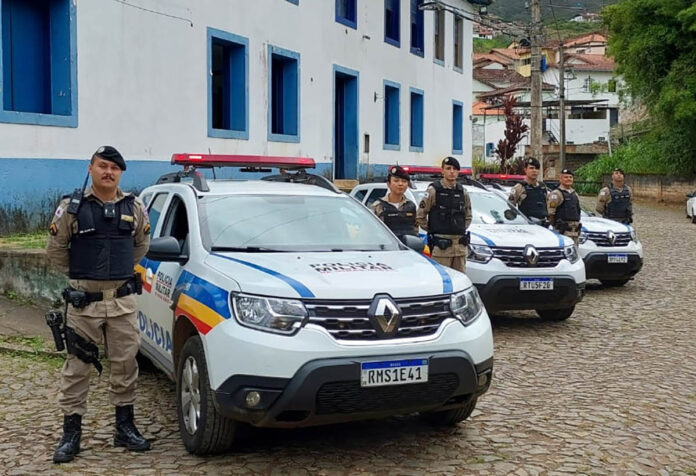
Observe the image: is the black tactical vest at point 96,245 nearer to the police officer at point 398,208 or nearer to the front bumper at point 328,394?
the front bumper at point 328,394

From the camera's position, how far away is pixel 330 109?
64.8 feet

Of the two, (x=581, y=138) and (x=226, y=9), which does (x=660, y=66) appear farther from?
(x=581, y=138)

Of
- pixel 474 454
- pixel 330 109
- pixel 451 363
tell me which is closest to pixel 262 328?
pixel 451 363

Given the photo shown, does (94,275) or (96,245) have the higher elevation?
(96,245)

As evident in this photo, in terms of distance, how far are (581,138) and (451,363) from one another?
213 ft

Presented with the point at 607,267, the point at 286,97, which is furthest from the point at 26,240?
the point at 286,97

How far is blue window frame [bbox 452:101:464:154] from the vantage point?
28766 millimetres

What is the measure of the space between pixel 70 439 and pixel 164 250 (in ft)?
4.20

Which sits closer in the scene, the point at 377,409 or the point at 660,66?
the point at 377,409

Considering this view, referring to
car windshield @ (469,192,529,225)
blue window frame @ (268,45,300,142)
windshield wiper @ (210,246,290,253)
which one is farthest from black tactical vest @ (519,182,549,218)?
windshield wiper @ (210,246,290,253)

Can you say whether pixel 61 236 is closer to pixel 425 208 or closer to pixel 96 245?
pixel 96 245

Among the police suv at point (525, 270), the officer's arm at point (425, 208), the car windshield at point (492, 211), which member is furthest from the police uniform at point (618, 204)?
the officer's arm at point (425, 208)

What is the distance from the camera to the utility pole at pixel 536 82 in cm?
2252

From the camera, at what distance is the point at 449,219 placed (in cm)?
898
